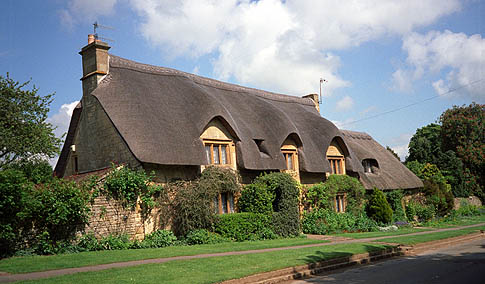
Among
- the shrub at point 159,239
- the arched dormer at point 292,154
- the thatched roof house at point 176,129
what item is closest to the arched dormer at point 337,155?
the thatched roof house at point 176,129

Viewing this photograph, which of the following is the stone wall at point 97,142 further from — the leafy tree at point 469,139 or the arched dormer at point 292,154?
the leafy tree at point 469,139

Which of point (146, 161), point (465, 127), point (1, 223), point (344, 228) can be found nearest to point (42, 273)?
point (1, 223)

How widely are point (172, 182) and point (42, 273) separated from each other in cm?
867

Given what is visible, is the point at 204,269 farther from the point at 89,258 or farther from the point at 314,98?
the point at 314,98

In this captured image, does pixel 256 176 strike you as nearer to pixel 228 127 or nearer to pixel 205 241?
pixel 228 127

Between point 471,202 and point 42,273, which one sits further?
point 471,202

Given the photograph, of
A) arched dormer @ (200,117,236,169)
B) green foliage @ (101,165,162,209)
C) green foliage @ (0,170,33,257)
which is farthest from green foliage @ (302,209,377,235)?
green foliage @ (0,170,33,257)

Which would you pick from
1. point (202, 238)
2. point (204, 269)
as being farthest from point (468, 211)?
point (204, 269)

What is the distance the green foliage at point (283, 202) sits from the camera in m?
21.5

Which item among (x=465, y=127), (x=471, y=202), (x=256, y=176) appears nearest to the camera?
(x=256, y=176)

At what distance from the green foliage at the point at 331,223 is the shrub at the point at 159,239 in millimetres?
10055

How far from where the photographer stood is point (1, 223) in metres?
12.7

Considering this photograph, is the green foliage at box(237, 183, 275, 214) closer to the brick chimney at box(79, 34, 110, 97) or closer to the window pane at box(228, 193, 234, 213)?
the window pane at box(228, 193, 234, 213)

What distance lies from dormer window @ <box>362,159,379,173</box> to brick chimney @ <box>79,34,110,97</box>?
66.9 feet
